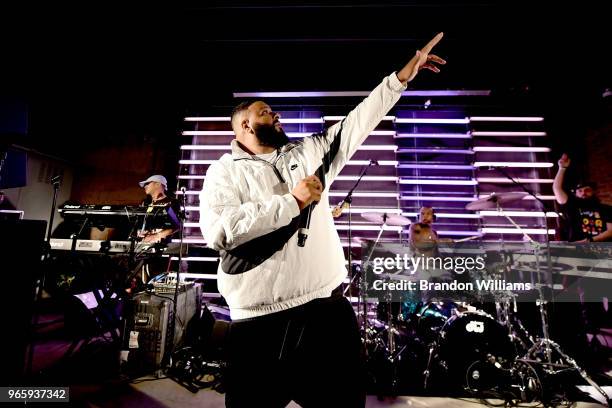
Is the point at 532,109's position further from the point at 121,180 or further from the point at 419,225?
the point at 121,180

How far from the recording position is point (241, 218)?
1.12 m

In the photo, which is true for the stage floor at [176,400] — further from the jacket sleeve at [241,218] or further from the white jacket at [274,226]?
the jacket sleeve at [241,218]

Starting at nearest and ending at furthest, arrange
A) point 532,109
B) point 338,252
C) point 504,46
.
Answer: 1. point 338,252
2. point 504,46
3. point 532,109

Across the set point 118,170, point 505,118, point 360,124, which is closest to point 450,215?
point 505,118

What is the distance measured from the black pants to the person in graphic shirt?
5338 mm

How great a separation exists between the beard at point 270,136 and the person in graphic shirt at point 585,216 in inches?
212

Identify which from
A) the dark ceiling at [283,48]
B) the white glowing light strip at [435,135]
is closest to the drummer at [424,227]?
the white glowing light strip at [435,135]

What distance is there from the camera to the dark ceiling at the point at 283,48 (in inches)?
173

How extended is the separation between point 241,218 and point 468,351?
10.9ft

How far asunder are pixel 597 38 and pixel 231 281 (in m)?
6.63

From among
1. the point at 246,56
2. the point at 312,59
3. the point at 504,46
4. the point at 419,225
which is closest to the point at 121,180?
the point at 246,56

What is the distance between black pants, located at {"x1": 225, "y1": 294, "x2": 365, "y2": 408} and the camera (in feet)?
3.69

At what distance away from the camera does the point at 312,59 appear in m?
5.29

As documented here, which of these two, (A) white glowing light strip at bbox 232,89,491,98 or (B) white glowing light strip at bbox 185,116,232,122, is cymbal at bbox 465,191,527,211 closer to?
(A) white glowing light strip at bbox 232,89,491,98
